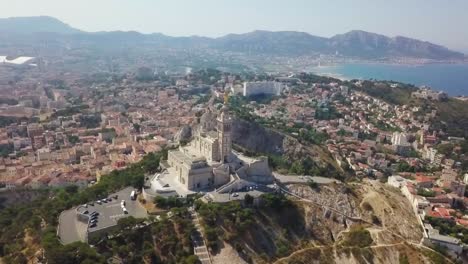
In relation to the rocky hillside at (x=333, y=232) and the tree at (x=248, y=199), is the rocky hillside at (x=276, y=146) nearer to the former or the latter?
the rocky hillside at (x=333, y=232)

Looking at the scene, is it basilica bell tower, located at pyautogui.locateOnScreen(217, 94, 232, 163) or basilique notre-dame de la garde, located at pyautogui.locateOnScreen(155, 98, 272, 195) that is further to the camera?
basilica bell tower, located at pyautogui.locateOnScreen(217, 94, 232, 163)

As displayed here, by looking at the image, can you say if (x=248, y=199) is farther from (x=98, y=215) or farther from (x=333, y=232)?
(x=98, y=215)

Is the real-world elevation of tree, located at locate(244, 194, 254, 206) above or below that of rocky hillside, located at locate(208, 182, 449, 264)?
above

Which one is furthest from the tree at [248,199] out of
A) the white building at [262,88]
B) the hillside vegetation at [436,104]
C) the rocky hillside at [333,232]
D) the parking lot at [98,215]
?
the white building at [262,88]

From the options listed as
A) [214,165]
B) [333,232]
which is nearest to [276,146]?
[214,165]

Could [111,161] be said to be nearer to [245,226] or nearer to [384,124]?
[245,226]

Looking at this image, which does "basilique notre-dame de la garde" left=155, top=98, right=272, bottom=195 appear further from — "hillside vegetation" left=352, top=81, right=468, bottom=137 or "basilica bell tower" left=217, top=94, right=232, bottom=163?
"hillside vegetation" left=352, top=81, right=468, bottom=137

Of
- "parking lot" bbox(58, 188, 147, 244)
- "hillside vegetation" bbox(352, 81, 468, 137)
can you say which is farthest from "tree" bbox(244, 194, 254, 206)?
"hillside vegetation" bbox(352, 81, 468, 137)
